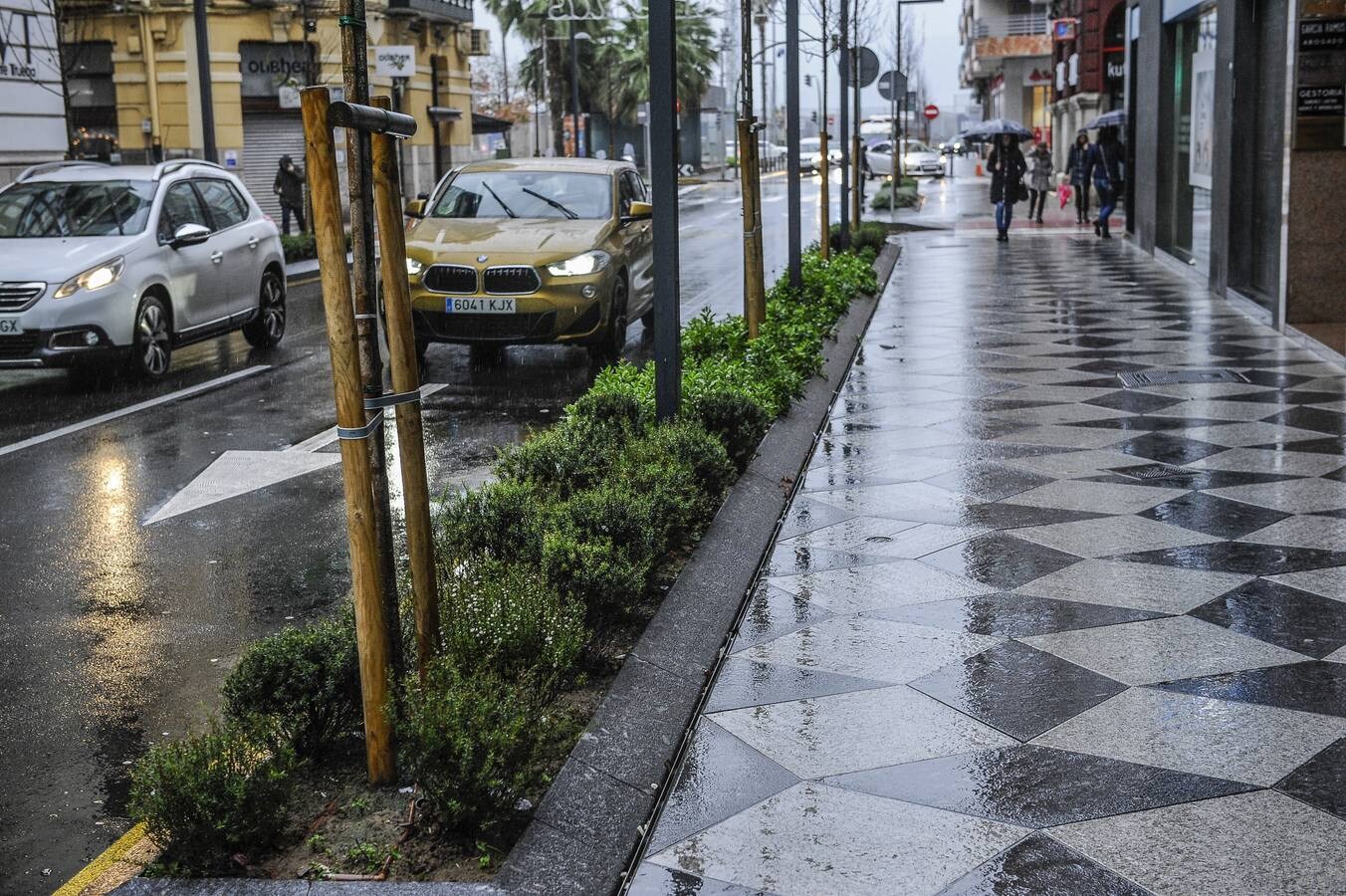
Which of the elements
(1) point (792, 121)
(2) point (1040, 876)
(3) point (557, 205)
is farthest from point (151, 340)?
(2) point (1040, 876)

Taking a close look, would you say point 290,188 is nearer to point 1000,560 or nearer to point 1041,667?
point 1000,560

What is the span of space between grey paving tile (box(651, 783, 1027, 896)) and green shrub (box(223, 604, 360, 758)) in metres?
0.99

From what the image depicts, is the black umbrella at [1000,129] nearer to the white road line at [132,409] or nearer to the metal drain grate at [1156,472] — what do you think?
the white road line at [132,409]

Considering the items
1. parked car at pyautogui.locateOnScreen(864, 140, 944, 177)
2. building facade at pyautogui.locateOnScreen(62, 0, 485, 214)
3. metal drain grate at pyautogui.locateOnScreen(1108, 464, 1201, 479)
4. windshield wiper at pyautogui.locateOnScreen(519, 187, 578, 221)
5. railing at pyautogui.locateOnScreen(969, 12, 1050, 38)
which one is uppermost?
railing at pyautogui.locateOnScreen(969, 12, 1050, 38)

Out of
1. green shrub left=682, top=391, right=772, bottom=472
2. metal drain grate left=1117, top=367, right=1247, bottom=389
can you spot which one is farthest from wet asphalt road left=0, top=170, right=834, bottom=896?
metal drain grate left=1117, top=367, right=1247, bottom=389

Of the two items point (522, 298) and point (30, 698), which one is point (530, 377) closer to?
point (522, 298)

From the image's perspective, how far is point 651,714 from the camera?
469 centimetres

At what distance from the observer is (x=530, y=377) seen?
12.7 meters

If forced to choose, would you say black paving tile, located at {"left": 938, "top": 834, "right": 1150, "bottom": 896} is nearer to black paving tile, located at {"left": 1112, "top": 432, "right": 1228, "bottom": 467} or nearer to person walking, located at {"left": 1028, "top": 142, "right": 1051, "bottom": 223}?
black paving tile, located at {"left": 1112, "top": 432, "right": 1228, "bottom": 467}

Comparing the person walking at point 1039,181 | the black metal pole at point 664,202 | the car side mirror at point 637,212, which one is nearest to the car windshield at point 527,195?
the car side mirror at point 637,212

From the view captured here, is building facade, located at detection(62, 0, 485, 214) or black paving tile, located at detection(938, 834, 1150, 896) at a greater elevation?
building facade, located at detection(62, 0, 485, 214)

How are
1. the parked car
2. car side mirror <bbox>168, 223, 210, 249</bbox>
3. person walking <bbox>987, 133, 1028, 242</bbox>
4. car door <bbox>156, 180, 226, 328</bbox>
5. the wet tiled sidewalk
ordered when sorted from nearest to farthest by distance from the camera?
1. the wet tiled sidewalk
2. car side mirror <bbox>168, 223, 210, 249</bbox>
3. car door <bbox>156, 180, 226, 328</bbox>
4. person walking <bbox>987, 133, 1028, 242</bbox>
5. the parked car

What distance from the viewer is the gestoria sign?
24.2 meters

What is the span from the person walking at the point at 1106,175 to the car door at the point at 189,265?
57.8 feet
